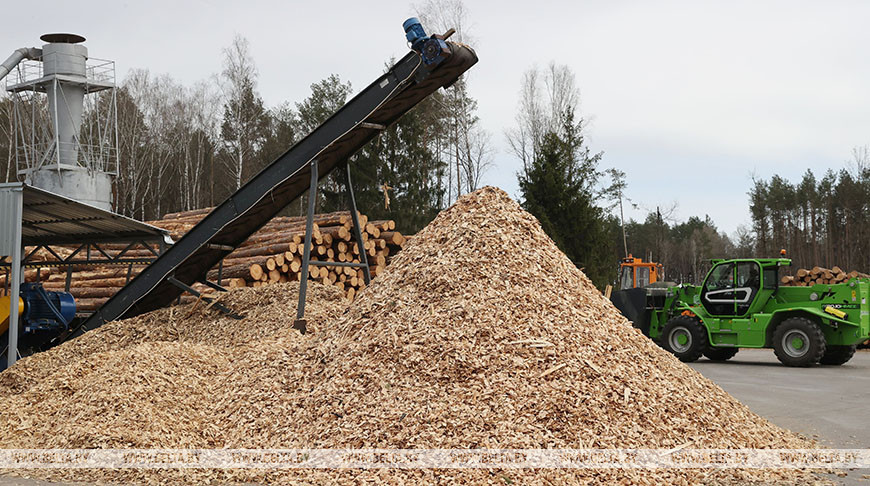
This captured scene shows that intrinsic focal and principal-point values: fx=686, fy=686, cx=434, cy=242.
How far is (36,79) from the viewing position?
88.6 ft

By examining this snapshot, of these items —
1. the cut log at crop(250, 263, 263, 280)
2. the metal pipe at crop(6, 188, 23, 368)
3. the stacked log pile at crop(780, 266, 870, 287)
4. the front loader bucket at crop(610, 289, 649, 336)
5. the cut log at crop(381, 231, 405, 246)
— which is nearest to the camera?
the metal pipe at crop(6, 188, 23, 368)

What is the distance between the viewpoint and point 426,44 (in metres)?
7.40

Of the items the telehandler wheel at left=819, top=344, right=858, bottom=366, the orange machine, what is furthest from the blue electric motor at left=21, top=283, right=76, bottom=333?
the orange machine

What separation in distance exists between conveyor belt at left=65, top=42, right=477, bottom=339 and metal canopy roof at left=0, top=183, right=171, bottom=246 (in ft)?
3.02

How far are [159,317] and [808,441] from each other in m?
7.98

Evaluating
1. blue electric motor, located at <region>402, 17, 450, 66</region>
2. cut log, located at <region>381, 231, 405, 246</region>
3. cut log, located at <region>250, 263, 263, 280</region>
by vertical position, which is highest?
blue electric motor, located at <region>402, 17, 450, 66</region>

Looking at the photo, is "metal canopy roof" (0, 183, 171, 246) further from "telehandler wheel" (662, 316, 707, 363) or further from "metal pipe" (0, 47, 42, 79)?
"metal pipe" (0, 47, 42, 79)

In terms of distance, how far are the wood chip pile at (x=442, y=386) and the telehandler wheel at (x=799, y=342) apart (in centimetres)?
675

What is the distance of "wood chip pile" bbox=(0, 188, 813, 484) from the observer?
468cm

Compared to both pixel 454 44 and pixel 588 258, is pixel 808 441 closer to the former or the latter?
pixel 454 44

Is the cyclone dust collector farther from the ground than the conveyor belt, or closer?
farther from the ground

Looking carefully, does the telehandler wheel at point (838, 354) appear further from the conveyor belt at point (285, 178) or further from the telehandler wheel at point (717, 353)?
the conveyor belt at point (285, 178)

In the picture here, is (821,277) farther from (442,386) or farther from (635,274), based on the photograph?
(442,386)

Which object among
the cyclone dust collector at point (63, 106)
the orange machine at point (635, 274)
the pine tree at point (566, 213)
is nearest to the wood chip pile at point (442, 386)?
the orange machine at point (635, 274)
